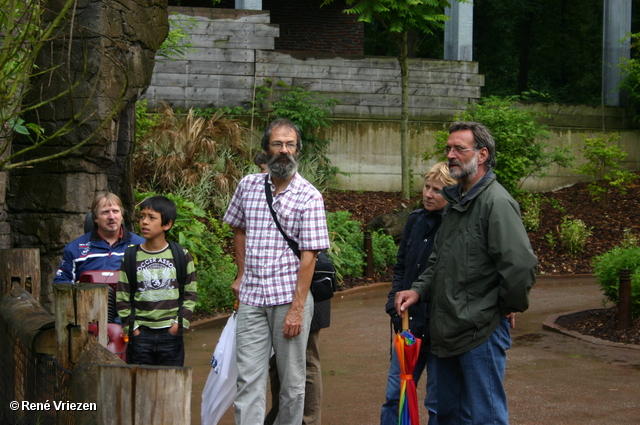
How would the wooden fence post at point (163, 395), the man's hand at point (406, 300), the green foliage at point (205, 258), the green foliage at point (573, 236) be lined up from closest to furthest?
the wooden fence post at point (163, 395), the man's hand at point (406, 300), the green foliage at point (205, 258), the green foliage at point (573, 236)

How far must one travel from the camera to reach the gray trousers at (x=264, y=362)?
4.74 meters

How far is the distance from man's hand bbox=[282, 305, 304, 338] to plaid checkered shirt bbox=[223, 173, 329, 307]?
0.09m

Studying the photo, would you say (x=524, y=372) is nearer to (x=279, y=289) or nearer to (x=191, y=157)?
(x=279, y=289)

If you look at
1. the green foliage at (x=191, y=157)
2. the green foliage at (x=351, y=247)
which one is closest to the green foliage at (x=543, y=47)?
the green foliage at (x=191, y=157)

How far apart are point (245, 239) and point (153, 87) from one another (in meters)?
11.9

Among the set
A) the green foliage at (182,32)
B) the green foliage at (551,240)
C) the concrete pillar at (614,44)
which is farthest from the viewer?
the concrete pillar at (614,44)

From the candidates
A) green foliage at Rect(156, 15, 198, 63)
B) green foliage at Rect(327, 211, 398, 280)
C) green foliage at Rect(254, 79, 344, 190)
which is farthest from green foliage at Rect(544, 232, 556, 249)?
green foliage at Rect(156, 15, 198, 63)

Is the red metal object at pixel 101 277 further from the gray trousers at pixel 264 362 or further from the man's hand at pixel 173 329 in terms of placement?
the gray trousers at pixel 264 362

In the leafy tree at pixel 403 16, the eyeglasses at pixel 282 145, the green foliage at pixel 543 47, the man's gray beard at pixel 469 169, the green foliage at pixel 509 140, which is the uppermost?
the green foliage at pixel 543 47

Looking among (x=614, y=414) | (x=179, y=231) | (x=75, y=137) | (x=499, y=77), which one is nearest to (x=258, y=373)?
(x=614, y=414)

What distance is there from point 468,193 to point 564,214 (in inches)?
548

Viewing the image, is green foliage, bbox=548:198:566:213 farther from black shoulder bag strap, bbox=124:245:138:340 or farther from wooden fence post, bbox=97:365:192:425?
wooden fence post, bbox=97:365:192:425

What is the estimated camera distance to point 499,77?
101 feet

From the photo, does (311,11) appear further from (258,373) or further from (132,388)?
(132,388)
